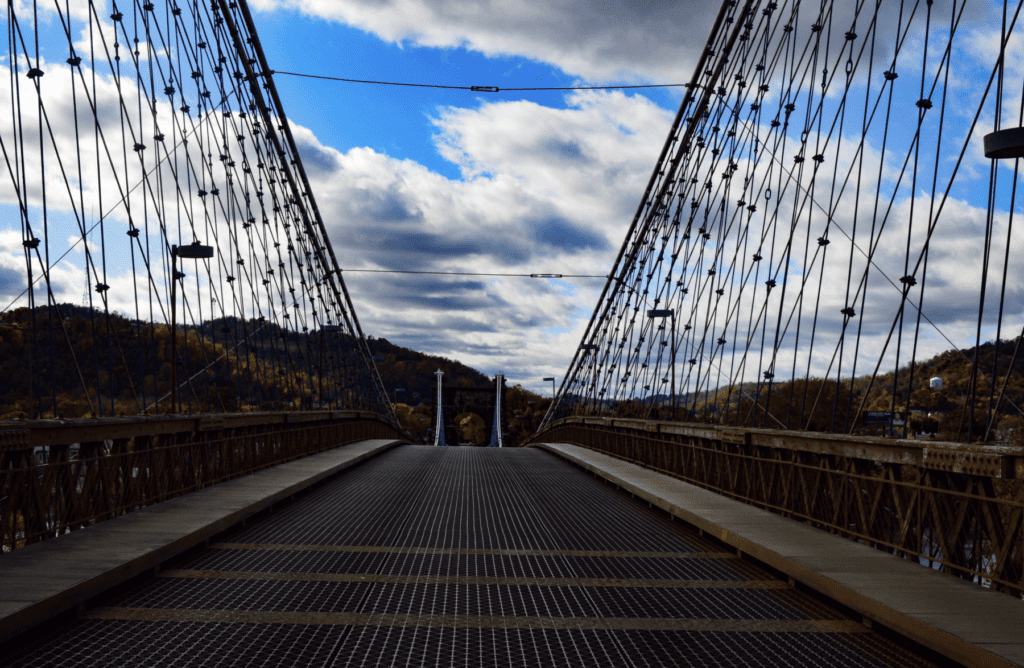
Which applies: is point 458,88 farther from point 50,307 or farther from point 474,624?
point 474,624

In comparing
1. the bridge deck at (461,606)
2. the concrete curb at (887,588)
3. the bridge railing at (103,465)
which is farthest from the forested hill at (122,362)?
the concrete curb at (887,588)

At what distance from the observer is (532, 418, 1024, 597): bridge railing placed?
5102mm

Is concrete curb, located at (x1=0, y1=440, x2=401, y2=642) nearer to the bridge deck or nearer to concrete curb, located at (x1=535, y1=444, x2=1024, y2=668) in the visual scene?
the bridge deck

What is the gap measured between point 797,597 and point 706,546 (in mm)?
2097

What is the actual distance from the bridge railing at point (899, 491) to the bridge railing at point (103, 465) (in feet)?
19.3

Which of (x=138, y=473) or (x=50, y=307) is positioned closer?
(x=138, y=473)

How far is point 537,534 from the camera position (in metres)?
8.27

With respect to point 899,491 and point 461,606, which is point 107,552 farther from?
point 899,491

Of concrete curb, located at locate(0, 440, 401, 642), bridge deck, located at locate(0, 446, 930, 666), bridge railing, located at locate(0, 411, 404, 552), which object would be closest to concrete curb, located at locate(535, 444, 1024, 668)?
bridge deck, located at locate(0, 446, 930, 666)

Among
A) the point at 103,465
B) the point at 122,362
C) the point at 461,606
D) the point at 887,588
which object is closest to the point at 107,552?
the point at 103,465

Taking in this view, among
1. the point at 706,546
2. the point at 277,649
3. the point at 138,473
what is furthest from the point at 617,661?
the point at 138,473

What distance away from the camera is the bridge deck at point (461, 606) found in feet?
14.0

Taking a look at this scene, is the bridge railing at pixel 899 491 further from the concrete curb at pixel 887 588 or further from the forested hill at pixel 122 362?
the forested hill at pixel 122 362

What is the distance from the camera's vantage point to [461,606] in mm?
5219
